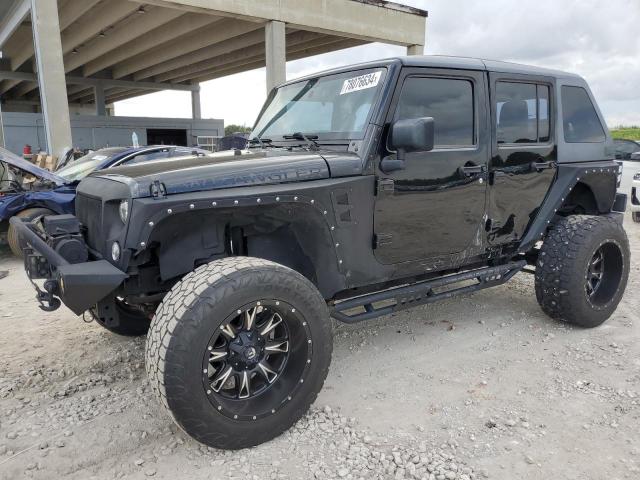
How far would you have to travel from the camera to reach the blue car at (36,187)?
22.0 feet

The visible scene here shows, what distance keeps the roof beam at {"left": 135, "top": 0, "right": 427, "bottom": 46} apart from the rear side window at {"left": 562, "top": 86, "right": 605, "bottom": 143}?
1063cm

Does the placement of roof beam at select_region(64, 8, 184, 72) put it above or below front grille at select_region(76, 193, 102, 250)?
above

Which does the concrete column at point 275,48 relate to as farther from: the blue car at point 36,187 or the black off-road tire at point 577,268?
the black off-road tire at point 577,268

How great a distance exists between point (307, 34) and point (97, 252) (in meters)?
16.0

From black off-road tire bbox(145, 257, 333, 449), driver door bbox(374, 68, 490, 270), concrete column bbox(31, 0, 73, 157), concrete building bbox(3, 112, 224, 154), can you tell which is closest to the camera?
black off-road tire bbox(145, 257, 333, 449)

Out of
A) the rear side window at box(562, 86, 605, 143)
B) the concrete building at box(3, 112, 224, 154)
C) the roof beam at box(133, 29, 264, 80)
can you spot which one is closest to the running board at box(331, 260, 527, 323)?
the rear side window at box(562, 86, 605, 143)

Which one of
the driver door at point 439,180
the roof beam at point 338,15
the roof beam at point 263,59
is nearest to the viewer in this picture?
the driver door at point 439,180

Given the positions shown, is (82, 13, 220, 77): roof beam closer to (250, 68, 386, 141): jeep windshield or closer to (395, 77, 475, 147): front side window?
(250, 68, 386, 141): jeep windshield

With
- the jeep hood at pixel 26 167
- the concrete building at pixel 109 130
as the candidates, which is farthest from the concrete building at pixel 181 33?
the jeep hood at pixel 26 167

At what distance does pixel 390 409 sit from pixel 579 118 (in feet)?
9.96

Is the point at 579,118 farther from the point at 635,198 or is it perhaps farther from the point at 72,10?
the point at 72,10

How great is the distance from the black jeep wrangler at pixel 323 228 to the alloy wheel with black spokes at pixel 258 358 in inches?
0.4

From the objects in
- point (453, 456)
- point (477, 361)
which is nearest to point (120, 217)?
point (453, 456)

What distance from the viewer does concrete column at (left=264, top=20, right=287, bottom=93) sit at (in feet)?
46.7
